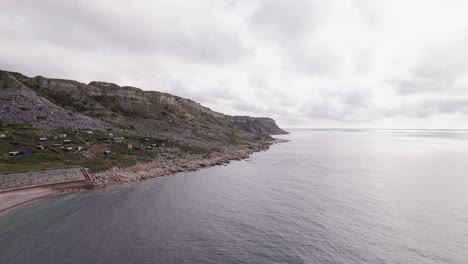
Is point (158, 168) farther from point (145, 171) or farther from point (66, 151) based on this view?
point (66, 151)

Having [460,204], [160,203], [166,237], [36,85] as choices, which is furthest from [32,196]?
[36,85]

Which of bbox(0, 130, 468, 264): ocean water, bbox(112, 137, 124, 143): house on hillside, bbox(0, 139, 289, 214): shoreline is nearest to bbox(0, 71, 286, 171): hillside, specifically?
bbox(112, 137, 124, 143): house on hillside

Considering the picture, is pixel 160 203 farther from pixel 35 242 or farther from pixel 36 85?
pixel 36 85

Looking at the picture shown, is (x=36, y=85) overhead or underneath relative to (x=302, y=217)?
overhead

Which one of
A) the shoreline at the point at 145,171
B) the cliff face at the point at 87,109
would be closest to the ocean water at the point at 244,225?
the shoreline at the point at 145,171

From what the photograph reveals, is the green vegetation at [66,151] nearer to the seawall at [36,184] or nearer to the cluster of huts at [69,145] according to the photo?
the cluster of huts at [69,145]
